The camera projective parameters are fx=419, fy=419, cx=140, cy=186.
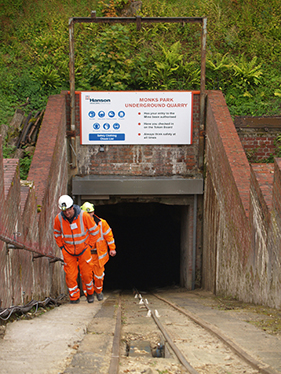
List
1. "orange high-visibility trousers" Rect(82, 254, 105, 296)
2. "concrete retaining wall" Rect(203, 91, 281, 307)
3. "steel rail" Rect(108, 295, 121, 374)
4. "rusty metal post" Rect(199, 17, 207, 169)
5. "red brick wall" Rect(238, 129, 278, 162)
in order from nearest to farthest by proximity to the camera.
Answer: "steel rail" Rect(108, 295, 121, 374)
"concrete retaining wall" Rect(203, 91, 281, 307)
"orange high-visibility trousers" Rect(82, 254, 105, 296)
"red brick wall" Rect(238, 129, 278, 162)
"rusty metal post" Rect(199, 17, 207, 169)

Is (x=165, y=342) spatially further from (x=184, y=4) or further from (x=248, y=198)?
(x=184, y=4)

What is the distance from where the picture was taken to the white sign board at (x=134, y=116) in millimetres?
12250

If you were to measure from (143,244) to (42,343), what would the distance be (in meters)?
15.4

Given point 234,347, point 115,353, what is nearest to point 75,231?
point 115,353

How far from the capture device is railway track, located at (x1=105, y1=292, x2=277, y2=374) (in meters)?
3.74

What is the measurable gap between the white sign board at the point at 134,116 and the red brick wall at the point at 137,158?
220mm

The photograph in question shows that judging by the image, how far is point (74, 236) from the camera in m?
7.27

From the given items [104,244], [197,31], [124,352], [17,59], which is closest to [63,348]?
[124,352]

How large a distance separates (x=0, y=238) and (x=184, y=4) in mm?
15649

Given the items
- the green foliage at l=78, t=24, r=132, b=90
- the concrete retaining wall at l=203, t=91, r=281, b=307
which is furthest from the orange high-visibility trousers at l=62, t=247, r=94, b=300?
the green foliage at l=78, t=24, r=132, b=90

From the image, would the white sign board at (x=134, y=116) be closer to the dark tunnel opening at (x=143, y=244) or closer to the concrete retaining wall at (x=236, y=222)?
the concrete retaining wall at (x=236, y=222)

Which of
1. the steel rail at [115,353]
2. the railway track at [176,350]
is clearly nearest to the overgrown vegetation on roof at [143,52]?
the railway track at [176,350]

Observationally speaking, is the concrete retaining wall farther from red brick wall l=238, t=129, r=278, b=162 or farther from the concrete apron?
the concrete apron

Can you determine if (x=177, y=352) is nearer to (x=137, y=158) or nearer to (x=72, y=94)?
(x=137, y=158)
